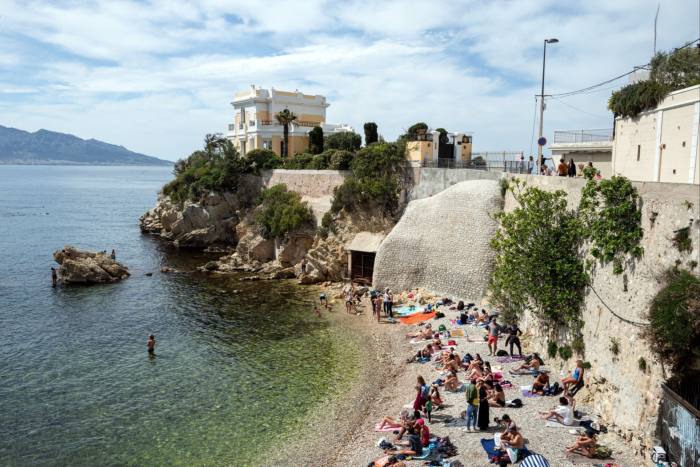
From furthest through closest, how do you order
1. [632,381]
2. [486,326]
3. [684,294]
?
[486,326] < [632,381] < [684,294]

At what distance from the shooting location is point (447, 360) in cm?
2105

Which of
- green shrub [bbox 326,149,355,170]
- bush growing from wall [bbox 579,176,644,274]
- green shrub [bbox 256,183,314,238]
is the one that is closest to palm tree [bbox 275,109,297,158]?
green shrub [bbox 256,183,314,238]

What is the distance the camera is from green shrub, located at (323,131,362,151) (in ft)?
182

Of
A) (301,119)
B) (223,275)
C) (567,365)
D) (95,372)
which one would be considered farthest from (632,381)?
(301,119)

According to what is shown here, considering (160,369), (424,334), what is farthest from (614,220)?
(160,369)

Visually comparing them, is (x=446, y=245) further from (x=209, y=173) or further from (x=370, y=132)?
(x=209, y=173)

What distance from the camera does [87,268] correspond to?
3731cm

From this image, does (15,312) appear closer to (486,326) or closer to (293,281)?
(293,281)

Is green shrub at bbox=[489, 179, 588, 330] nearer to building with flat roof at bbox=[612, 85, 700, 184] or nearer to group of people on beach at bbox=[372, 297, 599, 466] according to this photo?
group of people on beach at bbox=[372, 297, 599, 466]

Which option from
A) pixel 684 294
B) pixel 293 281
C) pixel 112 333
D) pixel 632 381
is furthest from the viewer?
pixel 293 281

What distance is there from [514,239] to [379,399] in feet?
27.1

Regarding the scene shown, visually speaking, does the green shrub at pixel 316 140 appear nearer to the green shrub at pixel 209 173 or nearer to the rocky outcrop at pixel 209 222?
the green shrub at pixel 209 173

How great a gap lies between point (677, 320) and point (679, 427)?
248cm

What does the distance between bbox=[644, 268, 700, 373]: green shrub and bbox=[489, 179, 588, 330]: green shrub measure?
16.4ft
